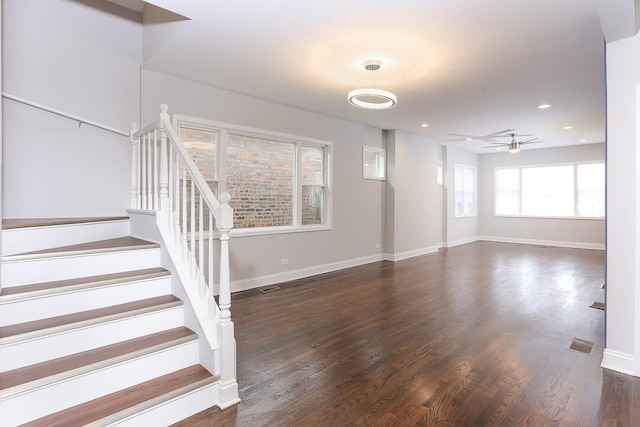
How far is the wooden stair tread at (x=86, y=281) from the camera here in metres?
2.09

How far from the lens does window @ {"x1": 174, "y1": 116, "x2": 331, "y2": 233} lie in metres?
4.45

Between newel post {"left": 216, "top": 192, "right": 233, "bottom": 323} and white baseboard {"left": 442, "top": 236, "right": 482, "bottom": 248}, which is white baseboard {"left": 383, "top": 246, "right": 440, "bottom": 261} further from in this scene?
newel post {"left": 216, "top": 192, "right": 233, "bottom": 323}

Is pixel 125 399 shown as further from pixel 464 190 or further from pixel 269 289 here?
pixel 464 190

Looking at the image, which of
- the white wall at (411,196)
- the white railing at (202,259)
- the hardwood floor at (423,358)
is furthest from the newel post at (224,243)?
the white wall at (411,196)

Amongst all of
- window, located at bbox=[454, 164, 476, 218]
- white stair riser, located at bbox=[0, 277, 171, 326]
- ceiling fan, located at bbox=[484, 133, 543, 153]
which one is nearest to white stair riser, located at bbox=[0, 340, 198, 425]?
white stair riser, located at bbox=[0, 277, 171, 326]

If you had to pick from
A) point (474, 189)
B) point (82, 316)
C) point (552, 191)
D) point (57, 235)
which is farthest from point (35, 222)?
point (552, 191)

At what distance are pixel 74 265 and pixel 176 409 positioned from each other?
1285mm

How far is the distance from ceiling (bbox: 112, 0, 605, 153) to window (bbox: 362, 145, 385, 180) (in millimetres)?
1372

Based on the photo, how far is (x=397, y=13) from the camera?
2.63m

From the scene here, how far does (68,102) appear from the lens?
3391 millimetres

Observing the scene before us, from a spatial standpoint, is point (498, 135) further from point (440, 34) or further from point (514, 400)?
point (514, 400)

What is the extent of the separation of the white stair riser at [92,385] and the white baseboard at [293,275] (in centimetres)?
248

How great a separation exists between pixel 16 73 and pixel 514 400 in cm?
486

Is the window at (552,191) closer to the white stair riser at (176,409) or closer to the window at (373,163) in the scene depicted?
the window at (373,163)
